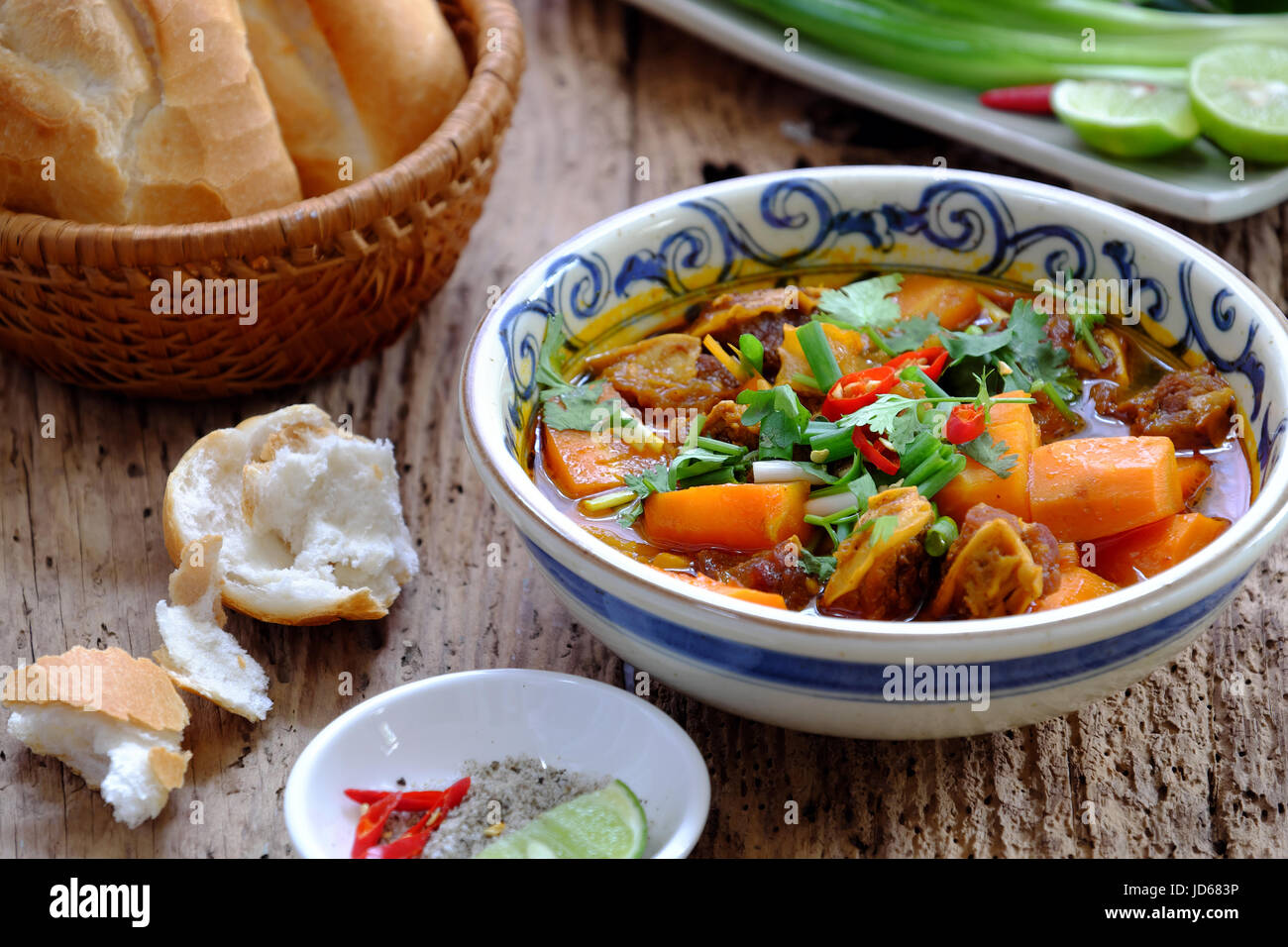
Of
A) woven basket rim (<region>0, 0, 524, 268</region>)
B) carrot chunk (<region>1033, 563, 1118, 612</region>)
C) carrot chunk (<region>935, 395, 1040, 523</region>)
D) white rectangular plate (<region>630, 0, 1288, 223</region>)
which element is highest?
white rectangular plate (<region>630, 0, 1288, 223</region>)

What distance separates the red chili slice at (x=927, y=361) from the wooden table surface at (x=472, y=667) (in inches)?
33.3

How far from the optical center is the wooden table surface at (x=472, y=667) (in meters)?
2.58

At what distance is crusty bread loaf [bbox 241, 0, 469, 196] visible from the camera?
143 inches

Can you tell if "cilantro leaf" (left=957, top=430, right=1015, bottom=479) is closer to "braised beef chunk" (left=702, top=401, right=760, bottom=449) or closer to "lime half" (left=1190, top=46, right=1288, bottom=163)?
"braised beef chunk" (left=702, top=401, right=760, bottom=449)

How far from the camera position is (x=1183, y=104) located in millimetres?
4312

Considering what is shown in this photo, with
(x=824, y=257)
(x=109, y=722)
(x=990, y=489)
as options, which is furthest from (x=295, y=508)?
(x=990, y=489)

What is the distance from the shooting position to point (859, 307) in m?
3.27

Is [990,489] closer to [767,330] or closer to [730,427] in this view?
[730,427]

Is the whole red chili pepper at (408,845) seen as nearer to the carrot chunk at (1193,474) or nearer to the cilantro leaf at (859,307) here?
the cilantro leaf at (859,307)

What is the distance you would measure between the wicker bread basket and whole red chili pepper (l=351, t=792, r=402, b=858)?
4.90 ft

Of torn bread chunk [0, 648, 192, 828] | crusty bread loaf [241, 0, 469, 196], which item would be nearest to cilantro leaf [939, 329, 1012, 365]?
crusty bread loaf [241, 0, 469, 196]

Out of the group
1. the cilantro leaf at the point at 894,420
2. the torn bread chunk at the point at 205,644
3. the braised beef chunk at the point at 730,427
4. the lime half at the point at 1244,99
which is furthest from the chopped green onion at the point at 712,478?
the lime half at the point at 1244,99

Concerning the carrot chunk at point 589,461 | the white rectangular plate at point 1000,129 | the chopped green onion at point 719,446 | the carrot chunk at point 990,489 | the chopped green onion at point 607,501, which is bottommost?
the chopped green onion at point 607,501
